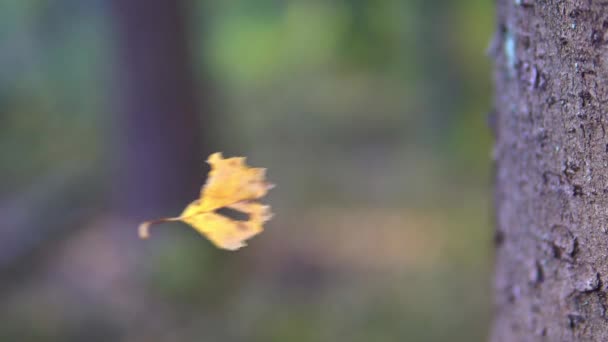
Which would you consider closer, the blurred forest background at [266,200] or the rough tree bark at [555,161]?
the rough tree bark at [555,161]

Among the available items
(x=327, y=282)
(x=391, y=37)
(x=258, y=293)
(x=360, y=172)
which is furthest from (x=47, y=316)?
(x=391, y=37)

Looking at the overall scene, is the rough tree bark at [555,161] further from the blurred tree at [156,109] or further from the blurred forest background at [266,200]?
the blurred tree at [156,109]

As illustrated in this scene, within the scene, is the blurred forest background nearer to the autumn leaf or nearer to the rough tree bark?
the rough tree bark

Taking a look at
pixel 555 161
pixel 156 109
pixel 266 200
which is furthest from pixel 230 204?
pixel 266 200

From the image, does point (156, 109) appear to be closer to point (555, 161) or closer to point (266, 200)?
point (266, 200)

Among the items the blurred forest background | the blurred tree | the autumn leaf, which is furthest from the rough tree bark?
the blurred tree

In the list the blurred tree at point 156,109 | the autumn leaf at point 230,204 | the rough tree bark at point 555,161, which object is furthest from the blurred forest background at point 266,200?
the autumn leaf at point 230,204
